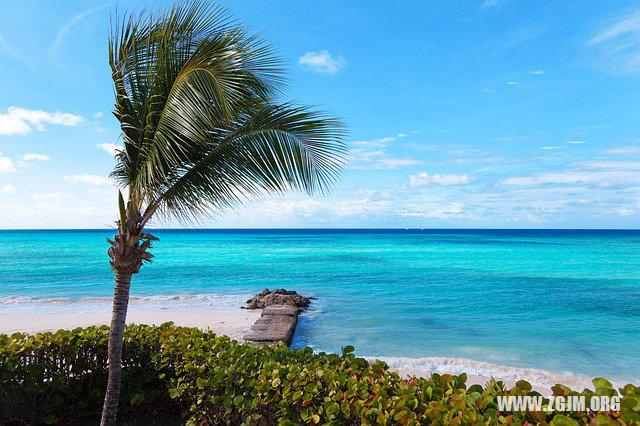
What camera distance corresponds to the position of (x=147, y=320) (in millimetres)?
13641

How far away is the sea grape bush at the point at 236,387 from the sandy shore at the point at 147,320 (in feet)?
20.1

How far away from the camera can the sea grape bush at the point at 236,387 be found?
2762 millimetres

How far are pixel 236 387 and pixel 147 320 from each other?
11224 millimetres

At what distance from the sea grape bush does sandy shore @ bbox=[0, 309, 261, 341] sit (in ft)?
20.1

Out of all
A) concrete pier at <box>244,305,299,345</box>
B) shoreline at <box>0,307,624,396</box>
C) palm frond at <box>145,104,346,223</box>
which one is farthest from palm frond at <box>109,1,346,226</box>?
concrete pier at <box>244,305,299,345</box>

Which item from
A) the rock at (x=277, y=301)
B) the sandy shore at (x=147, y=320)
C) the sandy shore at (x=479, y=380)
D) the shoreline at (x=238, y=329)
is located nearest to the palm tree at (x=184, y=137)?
the shoreline at (x=238, y=329)

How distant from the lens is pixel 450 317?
45.4ft

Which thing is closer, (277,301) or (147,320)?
(147,320)

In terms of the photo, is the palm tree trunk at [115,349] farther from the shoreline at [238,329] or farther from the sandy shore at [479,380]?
the sandy shore at [479,380]

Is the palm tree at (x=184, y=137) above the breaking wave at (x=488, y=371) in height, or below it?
above

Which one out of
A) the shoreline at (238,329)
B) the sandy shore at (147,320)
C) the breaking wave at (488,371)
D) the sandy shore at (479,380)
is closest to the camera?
the sandy shore at (479,380)

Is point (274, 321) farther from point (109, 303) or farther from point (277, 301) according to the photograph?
point (109, 303)

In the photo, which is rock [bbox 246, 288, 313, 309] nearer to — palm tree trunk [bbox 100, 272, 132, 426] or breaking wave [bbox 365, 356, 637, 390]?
breaking wave [bbox 365, 356, 637, 390]

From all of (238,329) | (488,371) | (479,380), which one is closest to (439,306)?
(488,371)
